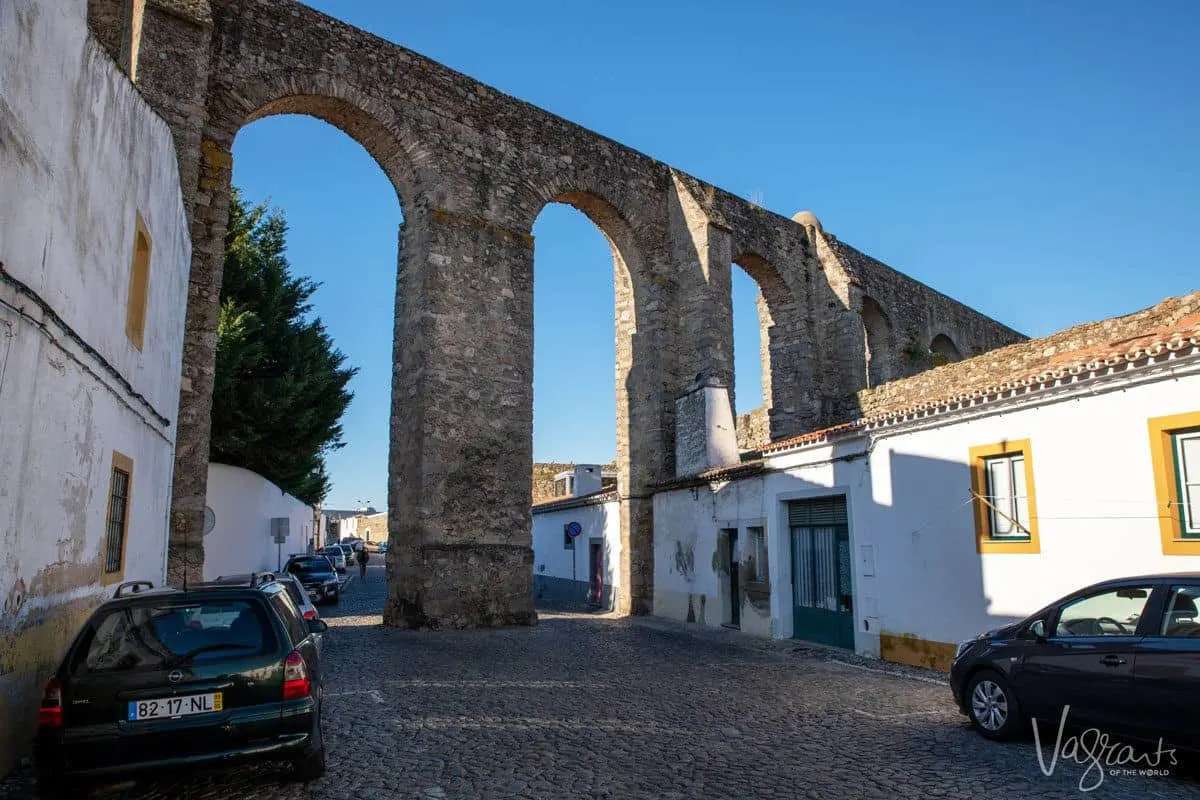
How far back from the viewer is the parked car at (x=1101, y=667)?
4832 millimetres

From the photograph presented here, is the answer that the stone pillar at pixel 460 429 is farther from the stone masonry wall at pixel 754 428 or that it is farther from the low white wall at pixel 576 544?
the stone masonry wall at pixel 754 428

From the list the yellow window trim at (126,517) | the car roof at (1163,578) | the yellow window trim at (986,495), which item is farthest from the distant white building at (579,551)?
the car roof at (1163,578)

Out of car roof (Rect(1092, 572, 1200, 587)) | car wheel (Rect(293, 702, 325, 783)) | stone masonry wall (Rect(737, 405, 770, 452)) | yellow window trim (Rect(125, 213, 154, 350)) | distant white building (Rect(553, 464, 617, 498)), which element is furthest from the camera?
distant white building (Rect(553, 464, 617, 498))

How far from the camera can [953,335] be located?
28344 mm

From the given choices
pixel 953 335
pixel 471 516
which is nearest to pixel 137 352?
pixel 471 516

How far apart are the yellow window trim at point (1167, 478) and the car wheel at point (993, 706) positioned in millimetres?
2588

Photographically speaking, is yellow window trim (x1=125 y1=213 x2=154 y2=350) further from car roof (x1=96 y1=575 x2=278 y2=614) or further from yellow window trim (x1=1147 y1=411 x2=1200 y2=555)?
yellow window trim (x1=1147 y1=411 x2=1200 y2=555)

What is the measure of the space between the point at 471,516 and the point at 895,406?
31.6 ft

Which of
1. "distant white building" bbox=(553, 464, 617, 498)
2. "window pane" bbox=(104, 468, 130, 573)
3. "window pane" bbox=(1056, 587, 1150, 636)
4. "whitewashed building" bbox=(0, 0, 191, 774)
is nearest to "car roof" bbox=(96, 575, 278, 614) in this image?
"whitewashed building" bbox=(0, 0, 191, 774)

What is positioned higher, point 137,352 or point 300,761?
point 137,352

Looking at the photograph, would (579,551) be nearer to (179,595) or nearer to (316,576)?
(316,576)

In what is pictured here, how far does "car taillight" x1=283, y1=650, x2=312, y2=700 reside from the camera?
14.0 feet

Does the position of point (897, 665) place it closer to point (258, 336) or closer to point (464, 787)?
point (464, 787)

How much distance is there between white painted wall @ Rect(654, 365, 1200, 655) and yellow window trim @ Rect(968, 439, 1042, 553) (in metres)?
0.07
